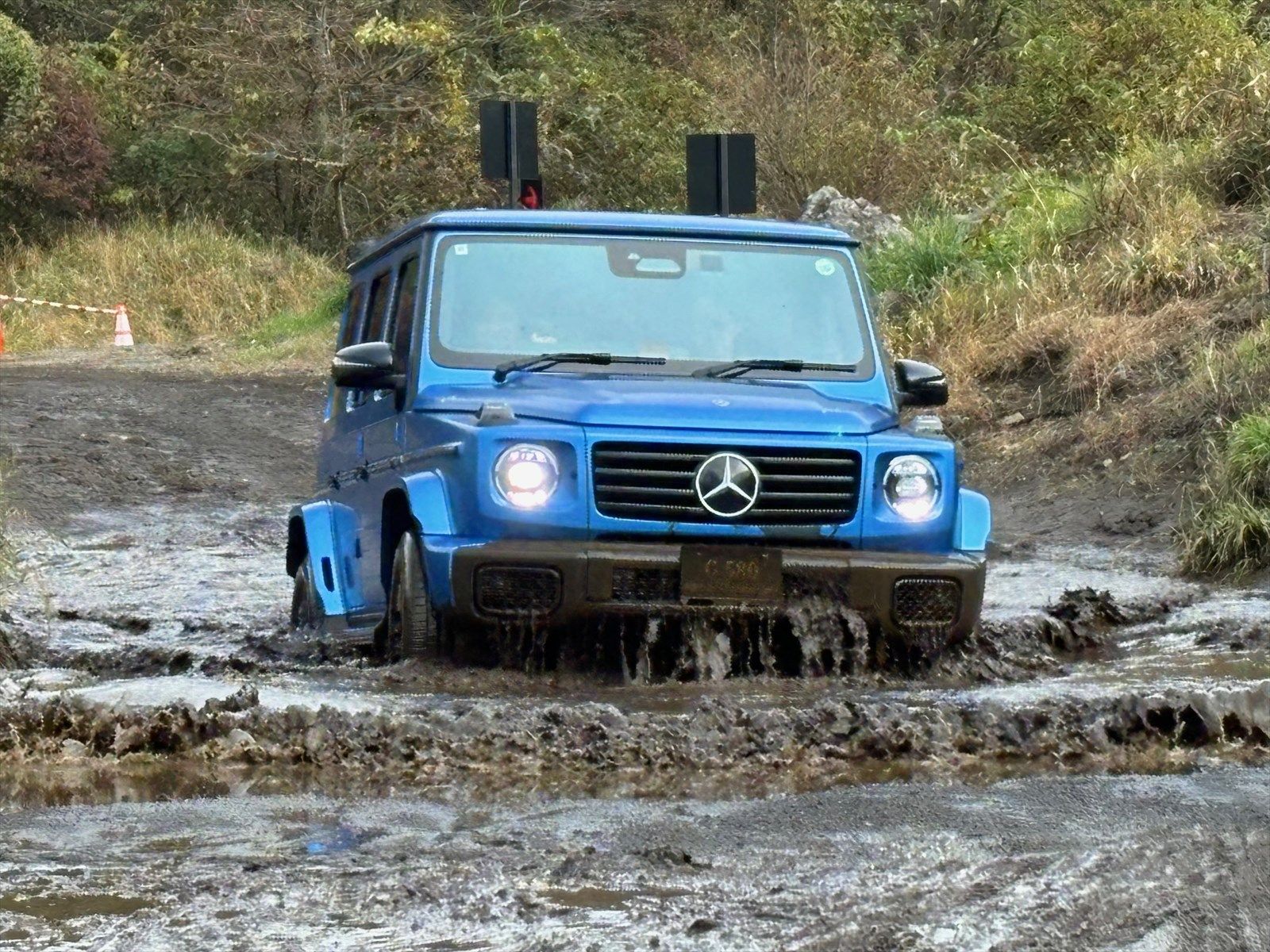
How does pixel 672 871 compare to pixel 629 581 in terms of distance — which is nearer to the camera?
pixel 672 871

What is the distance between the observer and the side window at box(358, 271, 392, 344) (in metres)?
8.77

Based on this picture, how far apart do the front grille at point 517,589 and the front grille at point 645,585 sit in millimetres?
192

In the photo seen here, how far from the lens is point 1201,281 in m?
16.9

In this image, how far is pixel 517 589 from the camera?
7156 millimetres

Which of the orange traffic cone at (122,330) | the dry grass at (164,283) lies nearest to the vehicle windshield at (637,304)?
the dry grass at (164,283)

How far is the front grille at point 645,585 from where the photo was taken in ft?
23.4

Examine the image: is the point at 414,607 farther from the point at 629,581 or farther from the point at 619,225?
the point at 619,225

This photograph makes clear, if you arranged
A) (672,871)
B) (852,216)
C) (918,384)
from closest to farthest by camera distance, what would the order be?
(672,871)
(918,384)
(852,216)

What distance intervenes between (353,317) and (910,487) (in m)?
3.01

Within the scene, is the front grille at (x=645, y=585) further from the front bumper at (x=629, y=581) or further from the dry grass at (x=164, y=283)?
the dry grass at (x=164, y=283)

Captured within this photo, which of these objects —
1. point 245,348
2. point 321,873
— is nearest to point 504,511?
point 321,873

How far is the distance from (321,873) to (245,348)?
77.0 feet

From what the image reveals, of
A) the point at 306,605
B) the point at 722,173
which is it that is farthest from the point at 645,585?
the point at 722,173

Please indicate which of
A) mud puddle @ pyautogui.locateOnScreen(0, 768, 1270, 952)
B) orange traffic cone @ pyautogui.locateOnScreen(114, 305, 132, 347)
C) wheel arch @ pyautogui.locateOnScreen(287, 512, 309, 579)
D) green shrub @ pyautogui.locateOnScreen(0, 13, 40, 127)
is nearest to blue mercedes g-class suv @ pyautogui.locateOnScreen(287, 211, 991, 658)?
wheel arch @ pyautogui.locateOnScreen(287, 512, 309, 579)
